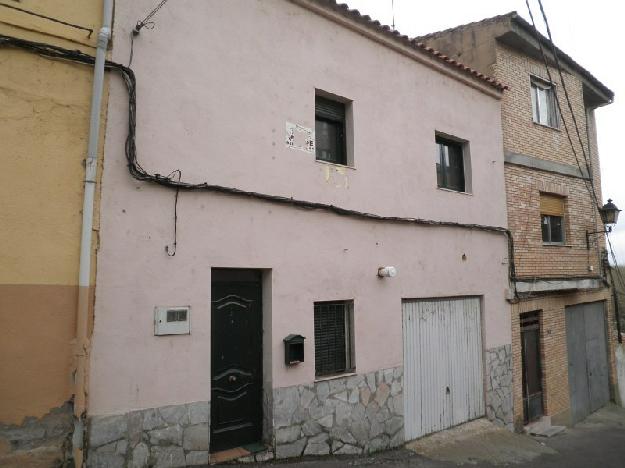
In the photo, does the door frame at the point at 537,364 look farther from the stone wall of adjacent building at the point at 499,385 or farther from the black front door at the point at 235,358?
the black front door at the point at 235,358

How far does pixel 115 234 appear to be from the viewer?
14.8 feet

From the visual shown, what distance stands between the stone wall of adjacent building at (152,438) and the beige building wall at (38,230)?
329mm

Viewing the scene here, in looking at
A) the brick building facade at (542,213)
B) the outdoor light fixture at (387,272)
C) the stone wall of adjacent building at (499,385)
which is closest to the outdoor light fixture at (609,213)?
the brick building facade at (542,213)

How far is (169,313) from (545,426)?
8.78 meters

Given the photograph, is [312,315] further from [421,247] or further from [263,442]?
[421,247]

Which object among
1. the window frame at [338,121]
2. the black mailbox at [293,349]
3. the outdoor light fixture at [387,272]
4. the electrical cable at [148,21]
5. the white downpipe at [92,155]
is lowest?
the black mailbox at [293,349]

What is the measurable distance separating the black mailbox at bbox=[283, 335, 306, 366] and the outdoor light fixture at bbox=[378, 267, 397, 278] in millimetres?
1714

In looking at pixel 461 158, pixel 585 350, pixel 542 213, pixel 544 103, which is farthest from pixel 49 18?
pixel 585 350

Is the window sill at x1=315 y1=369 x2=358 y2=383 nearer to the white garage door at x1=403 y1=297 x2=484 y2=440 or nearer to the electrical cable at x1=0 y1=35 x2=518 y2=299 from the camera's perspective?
the white garage door at x1=403 y1=297 x2=484 y2=440

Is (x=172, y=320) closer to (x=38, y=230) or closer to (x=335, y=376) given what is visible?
(x=38, y=230)

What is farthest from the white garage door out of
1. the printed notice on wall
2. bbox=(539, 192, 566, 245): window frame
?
bbox=(539, 192, 566, 245): window frame

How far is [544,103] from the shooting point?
1125 cm

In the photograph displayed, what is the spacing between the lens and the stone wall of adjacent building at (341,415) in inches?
223

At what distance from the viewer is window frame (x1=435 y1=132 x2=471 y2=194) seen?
8.46 meters
